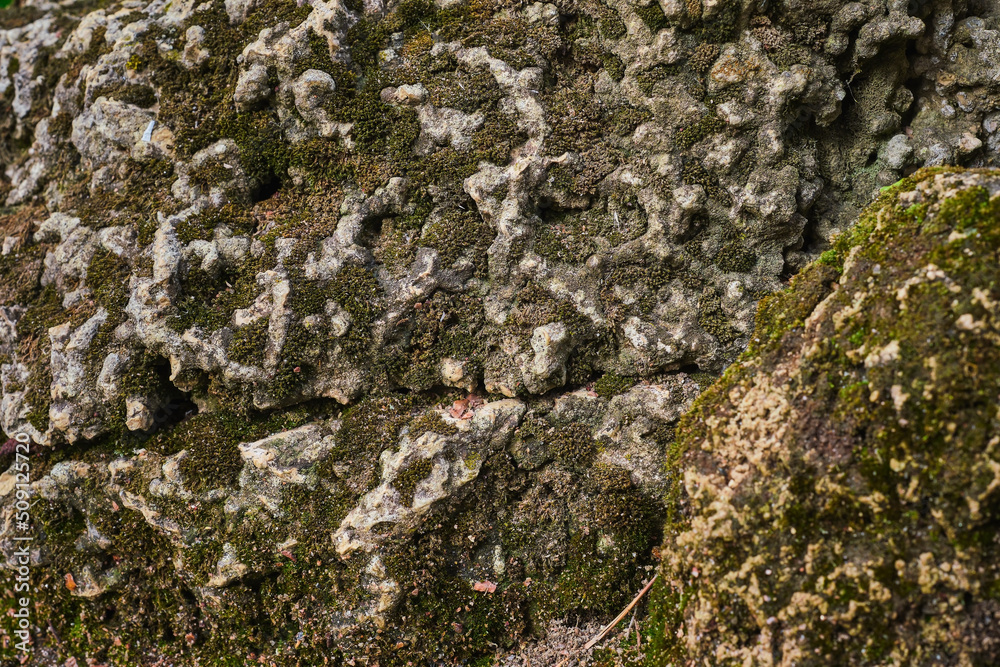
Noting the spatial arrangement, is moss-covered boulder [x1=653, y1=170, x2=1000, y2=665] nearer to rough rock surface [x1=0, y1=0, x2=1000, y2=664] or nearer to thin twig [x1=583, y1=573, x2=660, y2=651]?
thin twig [x1=583, y1=573, x2=660, y2=651]

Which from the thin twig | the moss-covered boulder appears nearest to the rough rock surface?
the thin twig

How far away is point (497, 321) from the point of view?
5469 millimetres

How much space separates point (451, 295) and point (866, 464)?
333 cm

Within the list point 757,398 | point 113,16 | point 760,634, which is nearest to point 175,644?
point 760,634

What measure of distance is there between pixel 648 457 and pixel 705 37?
3.62 meters

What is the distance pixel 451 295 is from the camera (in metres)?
5.54

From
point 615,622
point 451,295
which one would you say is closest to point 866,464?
point 615,622

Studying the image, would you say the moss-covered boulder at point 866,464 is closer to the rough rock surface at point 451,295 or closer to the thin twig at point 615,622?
the thin twig at point 615,622

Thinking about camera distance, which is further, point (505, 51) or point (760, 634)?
point (505, 51)

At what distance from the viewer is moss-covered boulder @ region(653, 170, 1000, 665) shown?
3.42 m

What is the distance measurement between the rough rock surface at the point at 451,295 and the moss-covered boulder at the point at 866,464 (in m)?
1.01

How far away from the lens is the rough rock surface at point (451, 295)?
5289 mm

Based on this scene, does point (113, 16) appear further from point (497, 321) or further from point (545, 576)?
point (545, 576)

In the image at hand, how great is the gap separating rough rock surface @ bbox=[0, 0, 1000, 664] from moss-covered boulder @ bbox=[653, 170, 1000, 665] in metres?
1.01
